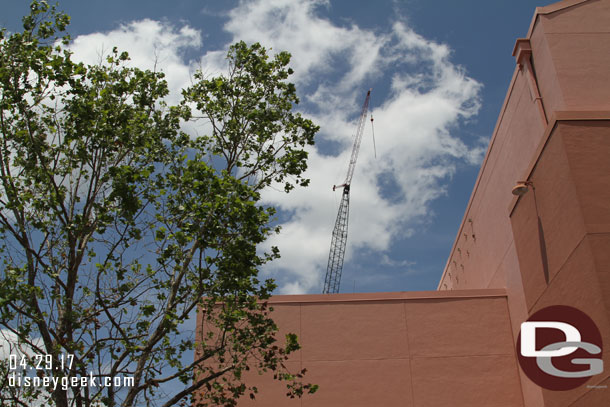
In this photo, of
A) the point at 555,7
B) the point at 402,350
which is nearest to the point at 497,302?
the point at 402,350

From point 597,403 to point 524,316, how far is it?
677 centimetres

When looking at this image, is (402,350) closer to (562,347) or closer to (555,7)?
(562,347)

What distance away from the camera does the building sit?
14.4 meters

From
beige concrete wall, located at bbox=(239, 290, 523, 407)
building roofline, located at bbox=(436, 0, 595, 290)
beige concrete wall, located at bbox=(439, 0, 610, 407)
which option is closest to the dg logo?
beige concrete wall, located at bbox=(439, 0, 610, 407)

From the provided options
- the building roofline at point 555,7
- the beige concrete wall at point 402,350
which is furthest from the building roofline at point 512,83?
the beige concrete wall at point 402,350

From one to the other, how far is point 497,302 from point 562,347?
6763mm

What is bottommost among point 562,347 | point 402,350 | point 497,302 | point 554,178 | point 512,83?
point 562,347

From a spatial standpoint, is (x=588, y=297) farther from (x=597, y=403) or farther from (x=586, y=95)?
(x=586, y=95)

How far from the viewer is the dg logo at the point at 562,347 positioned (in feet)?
→ 38.3

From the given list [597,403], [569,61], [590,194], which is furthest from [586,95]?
[597,403]

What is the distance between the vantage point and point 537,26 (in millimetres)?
17312

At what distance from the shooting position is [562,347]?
13.2 meters

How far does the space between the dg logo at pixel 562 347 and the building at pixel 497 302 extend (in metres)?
0.35

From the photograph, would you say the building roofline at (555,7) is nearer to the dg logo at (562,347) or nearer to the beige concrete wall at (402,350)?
the dg logo at (562,347)
